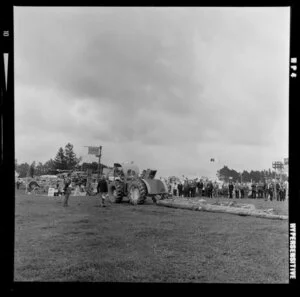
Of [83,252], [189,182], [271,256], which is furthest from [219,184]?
[83,252]

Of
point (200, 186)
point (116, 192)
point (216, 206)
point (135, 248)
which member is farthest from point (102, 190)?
point (216, 206)

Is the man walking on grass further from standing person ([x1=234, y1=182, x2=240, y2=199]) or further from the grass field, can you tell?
standing person ([x1=234, y1=182, x2=240, y2=199])

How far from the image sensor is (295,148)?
319 cm

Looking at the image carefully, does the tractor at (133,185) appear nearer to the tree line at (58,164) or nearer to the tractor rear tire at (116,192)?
the tractor rear tire at (116,192)

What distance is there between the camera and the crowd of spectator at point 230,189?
342 cm

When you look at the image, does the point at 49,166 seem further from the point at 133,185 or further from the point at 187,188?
A: the point at 187,188

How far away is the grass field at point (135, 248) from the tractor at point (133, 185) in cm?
32

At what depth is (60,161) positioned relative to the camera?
3547mm

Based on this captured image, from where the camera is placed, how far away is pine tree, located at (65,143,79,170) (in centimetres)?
346

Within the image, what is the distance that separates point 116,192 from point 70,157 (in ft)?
2.30

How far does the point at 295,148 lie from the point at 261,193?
0.72 metres

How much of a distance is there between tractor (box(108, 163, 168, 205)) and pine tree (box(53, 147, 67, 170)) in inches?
18.2
